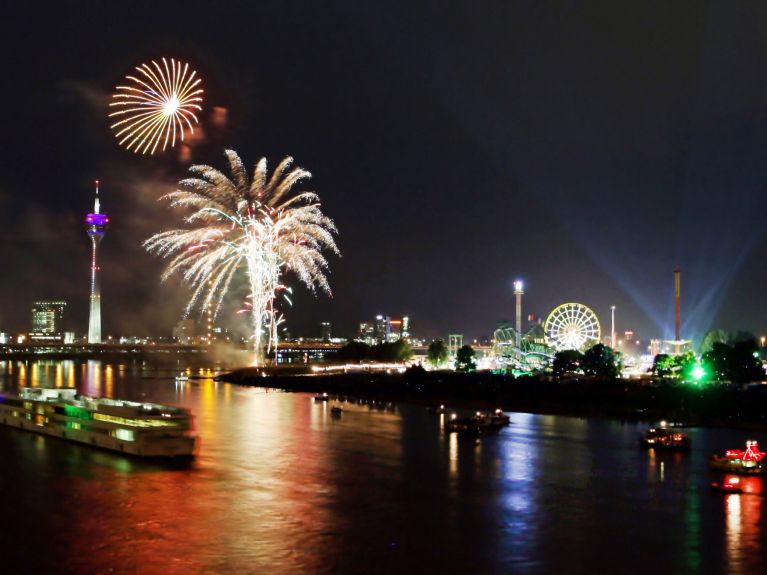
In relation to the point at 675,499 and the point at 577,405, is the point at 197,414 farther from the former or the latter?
the point at 675,499

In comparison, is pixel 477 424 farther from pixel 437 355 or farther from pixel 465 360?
pixel 437 355

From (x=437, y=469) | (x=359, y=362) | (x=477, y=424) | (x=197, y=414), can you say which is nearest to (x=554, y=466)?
(x=437, y=469)

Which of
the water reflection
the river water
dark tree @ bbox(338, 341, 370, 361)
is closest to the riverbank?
the river water

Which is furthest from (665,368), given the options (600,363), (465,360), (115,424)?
(115,424)

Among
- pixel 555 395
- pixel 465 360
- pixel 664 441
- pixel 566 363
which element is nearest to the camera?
pixel 664 441

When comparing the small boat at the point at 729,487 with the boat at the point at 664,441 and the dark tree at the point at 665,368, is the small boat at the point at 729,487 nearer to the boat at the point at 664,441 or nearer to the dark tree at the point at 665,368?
the boat at the point at 664,441

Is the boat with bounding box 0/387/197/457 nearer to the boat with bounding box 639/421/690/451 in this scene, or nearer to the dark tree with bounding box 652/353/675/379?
the boat with bounding box 639/421/690/451
